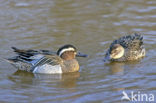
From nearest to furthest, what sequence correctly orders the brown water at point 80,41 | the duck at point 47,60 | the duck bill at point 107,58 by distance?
1. the brown water at point 80,41
2. the duck at point 47,60
3. the duck bill at point 107,58

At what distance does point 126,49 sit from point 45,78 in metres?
2.90

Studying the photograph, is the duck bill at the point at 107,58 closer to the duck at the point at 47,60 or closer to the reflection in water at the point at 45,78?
the duck at the point at 47,60

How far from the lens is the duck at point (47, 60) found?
10930mm

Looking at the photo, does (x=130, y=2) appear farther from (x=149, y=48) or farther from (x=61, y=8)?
(x=149, y=48)

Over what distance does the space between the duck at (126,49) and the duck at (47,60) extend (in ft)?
3.39

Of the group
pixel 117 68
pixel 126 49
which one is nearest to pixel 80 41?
pixel 126 49

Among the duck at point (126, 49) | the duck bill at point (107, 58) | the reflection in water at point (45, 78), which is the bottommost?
the reflection in water at point (45, 78)

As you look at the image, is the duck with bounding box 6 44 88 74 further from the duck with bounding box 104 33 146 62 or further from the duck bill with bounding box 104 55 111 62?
the duck with bounding box 104 33 146 62

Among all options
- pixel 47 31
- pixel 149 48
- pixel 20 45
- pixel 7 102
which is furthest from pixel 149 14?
pixel 7 102

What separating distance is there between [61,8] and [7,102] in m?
7.69

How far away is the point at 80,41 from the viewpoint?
42.2 feet

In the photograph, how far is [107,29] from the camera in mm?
13711

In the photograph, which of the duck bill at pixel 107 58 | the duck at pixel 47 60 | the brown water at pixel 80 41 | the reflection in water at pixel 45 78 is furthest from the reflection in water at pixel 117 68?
the reflection in water at pixel 45 78

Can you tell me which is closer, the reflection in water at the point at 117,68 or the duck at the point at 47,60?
the reflection in water at the point at 117,68
